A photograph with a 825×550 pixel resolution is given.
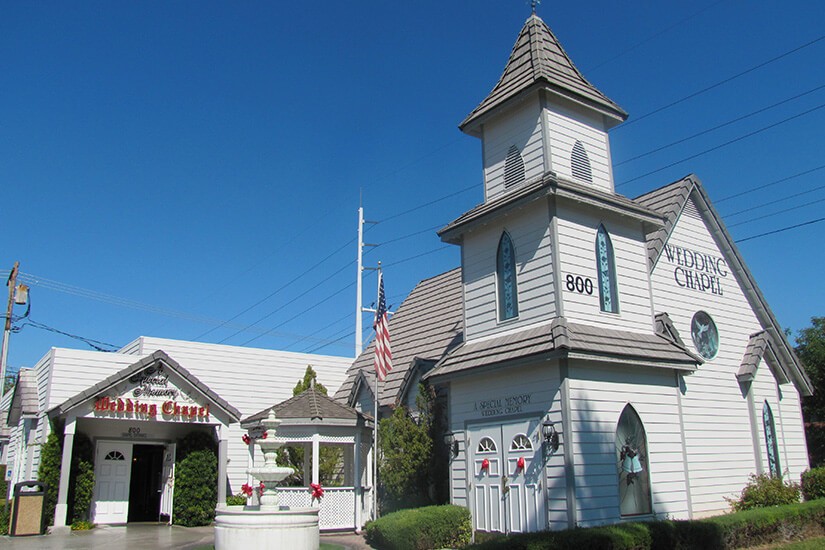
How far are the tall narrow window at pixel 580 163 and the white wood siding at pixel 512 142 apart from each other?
3.30 feet

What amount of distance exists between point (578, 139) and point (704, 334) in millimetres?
7111

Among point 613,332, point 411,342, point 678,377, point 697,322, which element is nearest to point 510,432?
point 613,332

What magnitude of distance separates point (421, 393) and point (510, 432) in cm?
434

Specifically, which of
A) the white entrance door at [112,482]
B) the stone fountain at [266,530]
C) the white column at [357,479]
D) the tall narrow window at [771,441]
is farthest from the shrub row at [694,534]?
the white entrance door at [112,482]

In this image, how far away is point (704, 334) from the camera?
20.7 m

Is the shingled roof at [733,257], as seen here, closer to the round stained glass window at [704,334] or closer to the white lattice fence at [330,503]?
the round stained glass window at [704,334]

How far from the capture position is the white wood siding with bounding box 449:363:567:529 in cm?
1480

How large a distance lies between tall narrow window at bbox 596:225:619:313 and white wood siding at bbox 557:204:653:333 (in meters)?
0.12

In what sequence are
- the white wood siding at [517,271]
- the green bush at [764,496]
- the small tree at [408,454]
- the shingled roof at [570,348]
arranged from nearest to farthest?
the shingled roof at [570,348] < the white wood siding at [517,271] < the green bush at [764,496] < the small tree at [408,454]

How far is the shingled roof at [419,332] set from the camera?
23016mm

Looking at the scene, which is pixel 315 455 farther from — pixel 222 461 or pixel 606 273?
pixel 606 273

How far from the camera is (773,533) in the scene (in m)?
15.0

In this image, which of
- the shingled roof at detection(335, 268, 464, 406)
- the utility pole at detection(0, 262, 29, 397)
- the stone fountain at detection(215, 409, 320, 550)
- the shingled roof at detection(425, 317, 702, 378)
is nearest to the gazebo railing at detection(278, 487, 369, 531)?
the shingled roof at detection(335, 268, 464, 406)

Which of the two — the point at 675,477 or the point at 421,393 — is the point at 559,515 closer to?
the point at 675,477
